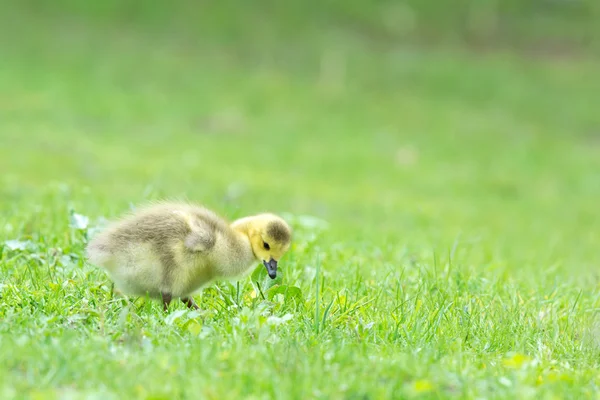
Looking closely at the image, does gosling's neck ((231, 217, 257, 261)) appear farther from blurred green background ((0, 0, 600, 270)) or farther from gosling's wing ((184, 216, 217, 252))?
blurred green background ((0, 0, 600, 270))

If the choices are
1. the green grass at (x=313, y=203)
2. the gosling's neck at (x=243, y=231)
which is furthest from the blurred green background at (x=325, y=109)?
the gosling's neck at (x=243, y=231)

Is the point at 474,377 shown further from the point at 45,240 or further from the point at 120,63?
the point at 120,63

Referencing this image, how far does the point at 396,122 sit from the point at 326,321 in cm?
2410

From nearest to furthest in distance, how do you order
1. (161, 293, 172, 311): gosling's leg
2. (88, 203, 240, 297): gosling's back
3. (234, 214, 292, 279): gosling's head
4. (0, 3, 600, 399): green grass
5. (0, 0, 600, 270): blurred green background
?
(0, 3, 600, 399): green grass → (88, 203, 240, 297): gosling's back → (161, 293, 172, 311): gosling's leg → (234, 214, 292, 279): gosling's head → (0, 0, 600, 270): blurred green background

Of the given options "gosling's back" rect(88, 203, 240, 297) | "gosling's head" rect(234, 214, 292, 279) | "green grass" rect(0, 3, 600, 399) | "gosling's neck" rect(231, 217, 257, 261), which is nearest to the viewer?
"green grass" rect(0, 3, 600, 399)

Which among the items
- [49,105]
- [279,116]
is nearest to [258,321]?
[49,105]

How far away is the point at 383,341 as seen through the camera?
431cm

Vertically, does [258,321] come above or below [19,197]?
above

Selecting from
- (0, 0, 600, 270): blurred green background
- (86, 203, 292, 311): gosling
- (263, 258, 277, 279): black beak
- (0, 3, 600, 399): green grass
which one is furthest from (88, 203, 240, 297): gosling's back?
(0, 0, 600, 270): blurred green background

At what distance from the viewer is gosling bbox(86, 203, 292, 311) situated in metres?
4.54

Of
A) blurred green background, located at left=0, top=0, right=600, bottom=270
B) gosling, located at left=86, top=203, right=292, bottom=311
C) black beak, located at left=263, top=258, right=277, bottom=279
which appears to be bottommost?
blurred green background, located at left=0, top=0, right=600, bottom=270

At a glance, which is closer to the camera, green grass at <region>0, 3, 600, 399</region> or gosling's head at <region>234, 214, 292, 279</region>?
green grass at <region>0, 3, 600, 399</region>

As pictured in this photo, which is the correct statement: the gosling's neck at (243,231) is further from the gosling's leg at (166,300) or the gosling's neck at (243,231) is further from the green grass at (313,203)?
the gosling's leg at (166,300)

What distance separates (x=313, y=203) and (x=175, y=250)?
11.1 meters
